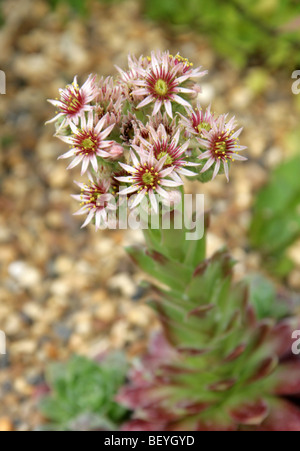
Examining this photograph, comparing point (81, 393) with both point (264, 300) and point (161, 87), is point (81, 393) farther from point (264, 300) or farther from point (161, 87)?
point (161, 87)

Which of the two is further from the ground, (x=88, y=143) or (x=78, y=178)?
(x=78, y=178)

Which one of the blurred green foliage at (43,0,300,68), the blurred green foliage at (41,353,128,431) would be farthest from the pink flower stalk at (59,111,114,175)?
the blurred green foliage at (43,0,300,68)

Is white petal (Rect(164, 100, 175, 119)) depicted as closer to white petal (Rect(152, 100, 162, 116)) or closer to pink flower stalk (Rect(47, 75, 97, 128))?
white petal (Rect(152, 100, 162, 116))

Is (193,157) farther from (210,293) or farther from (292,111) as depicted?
(292,111)

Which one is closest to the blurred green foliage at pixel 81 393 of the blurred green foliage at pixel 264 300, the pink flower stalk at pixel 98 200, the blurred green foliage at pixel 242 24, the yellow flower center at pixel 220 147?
the blurred green foliage at pixel 264 300

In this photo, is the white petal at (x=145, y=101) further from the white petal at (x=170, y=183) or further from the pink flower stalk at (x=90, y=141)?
the white petal at (x=170, y=183)

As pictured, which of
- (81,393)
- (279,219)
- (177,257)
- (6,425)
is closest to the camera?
(177,257)

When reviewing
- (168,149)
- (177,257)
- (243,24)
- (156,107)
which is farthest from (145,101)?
(243,24)
